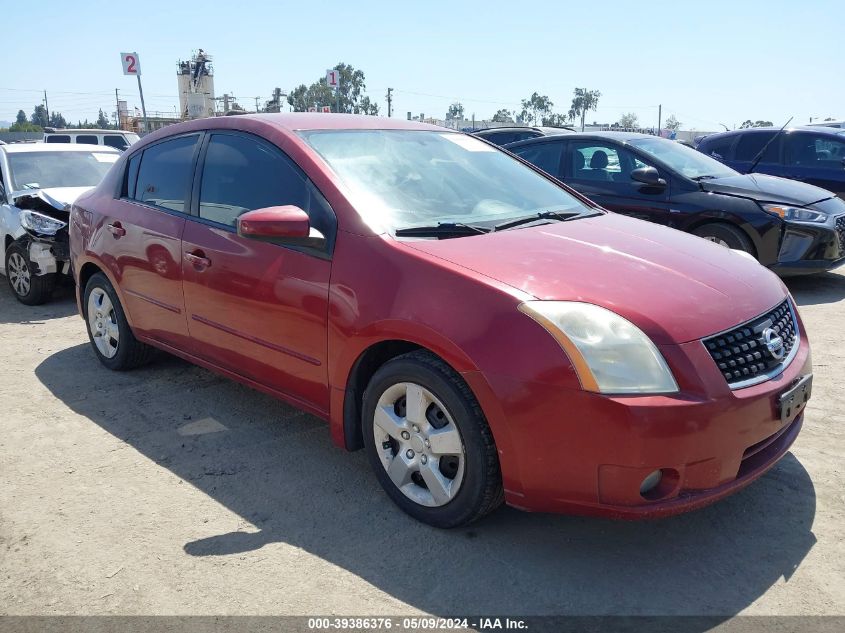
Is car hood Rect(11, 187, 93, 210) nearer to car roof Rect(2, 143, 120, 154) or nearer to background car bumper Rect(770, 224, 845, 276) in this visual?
car roof Rect(2, 143, 120, 154)

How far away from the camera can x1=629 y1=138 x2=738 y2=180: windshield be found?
7371mm

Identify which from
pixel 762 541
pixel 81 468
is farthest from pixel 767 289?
pixel 81 468

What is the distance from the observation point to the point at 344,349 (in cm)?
308

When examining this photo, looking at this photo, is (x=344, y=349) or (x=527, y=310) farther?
(x=344, y=349)

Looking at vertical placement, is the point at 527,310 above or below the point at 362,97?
below

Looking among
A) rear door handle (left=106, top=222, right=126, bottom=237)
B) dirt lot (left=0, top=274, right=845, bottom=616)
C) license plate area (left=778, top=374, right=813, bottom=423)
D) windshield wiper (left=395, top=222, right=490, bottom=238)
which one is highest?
windshield wiper (left=395, top=222, right=490, bottom=238)

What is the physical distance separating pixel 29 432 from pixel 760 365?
3.72 m

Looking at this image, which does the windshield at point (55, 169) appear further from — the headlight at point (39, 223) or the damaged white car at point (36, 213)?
the headlight at point (39, 223)

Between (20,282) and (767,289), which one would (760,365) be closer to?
(767,289)

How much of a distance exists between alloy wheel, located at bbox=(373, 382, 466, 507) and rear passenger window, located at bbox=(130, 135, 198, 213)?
6.17 feet

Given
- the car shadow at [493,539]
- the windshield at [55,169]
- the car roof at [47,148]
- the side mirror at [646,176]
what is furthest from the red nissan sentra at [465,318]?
the car roof at [47,148]

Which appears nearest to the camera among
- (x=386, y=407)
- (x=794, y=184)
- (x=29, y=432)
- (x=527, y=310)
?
(x=527, y=310)

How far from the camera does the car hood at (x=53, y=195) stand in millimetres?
7145

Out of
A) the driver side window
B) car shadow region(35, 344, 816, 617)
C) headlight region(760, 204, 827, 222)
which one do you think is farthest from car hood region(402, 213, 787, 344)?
the driver side window
